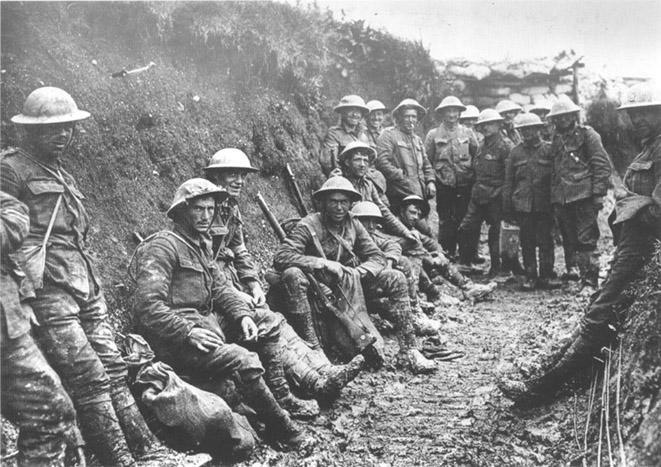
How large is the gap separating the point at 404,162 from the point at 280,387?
18.8 ft

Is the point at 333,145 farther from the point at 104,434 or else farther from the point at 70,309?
the point at 104,434

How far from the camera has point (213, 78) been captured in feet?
28.0

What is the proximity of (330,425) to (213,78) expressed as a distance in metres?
5.40

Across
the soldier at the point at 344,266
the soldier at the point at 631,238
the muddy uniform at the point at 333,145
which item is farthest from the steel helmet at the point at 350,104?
the soldier at the point at 631,238

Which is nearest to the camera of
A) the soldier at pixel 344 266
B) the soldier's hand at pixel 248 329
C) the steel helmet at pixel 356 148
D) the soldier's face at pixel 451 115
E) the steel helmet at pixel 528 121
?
the soldier's hand at pixel 248 329

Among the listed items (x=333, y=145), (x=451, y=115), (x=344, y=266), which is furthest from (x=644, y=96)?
(x=451, y=115)

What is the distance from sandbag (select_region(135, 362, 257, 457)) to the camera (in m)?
4.11

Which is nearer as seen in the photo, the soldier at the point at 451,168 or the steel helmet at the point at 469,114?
the soldier at the point at 451,168

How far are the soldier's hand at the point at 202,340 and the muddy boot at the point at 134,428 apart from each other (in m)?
0.56

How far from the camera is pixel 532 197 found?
30.5 ft

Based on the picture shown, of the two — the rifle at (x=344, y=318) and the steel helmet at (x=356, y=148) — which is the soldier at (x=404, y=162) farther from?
the rifle at (x=344, y=318)

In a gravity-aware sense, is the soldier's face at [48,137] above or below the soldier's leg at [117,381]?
above

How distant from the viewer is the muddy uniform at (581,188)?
8609 millimetres

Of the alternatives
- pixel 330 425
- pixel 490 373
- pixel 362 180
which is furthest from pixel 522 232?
pixel 330 425
